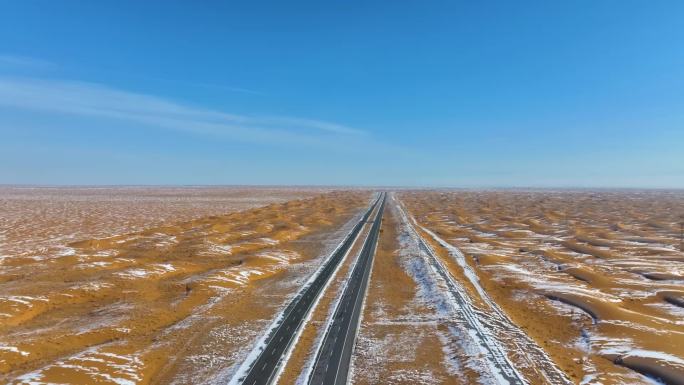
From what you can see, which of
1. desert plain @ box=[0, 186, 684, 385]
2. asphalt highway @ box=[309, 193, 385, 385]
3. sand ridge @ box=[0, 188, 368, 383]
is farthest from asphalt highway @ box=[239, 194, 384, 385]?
asphalt highway @ box=[309, 193, 385, 385]

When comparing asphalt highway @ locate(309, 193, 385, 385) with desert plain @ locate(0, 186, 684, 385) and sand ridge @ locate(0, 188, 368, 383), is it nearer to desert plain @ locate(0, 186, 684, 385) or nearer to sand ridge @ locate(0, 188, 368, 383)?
desert plain @ locate(0, 186, 684, 385)

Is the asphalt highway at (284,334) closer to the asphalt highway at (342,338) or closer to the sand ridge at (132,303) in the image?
the sand ridge at (132,303)

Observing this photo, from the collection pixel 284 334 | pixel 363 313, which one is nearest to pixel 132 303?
pixel 284 334

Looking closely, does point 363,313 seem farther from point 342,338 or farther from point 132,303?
point 132,303

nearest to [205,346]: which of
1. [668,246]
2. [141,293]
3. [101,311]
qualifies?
[101,311]

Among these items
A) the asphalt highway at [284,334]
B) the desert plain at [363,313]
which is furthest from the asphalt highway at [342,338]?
the asphalt highway at [284,334]

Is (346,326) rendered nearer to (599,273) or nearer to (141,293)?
(141,293)
